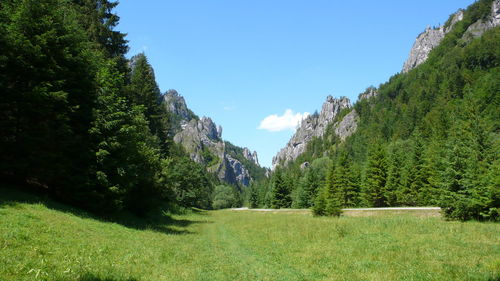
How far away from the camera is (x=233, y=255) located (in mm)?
14172

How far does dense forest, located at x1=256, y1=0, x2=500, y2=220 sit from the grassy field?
1137 centimetres

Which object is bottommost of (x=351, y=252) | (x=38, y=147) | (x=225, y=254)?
(x=225, y=254)

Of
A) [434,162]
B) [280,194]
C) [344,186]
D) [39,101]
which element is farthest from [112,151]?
[280,194]

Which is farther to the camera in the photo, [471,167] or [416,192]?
[416,192]

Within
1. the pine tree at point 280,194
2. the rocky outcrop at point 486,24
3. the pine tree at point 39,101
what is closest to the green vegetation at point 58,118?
the pine tree at point 39,101

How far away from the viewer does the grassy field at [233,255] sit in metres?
8.78

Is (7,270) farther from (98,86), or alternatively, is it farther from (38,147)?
(98,86)

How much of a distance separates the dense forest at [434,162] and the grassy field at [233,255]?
11368 mm

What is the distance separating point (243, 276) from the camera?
10.1 m

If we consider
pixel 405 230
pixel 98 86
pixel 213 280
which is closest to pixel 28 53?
pixel 98 86

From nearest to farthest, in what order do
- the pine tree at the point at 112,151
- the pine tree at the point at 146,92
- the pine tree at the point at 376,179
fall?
the pine tree at the point at 112,151, the pine tree at the point at 146,92, the pine tree at the point at 376,179

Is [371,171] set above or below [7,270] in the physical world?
above

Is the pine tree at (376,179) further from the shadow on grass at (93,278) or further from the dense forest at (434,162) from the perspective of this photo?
the shadow on grass at (93,278)

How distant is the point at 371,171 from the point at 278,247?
4900cm
